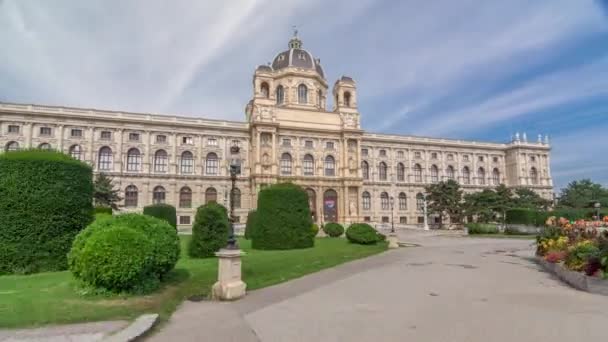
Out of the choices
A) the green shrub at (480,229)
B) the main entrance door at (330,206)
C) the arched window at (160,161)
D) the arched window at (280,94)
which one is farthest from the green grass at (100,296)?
the arched window at (280,94)

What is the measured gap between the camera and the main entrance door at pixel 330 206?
52125 millimetres

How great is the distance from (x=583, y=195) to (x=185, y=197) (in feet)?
231

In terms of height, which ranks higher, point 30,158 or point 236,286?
point 30,158

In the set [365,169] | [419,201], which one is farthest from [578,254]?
[419,201]

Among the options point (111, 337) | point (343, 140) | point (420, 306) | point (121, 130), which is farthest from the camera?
point (343, 140)

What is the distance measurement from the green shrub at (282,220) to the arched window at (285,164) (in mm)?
33628

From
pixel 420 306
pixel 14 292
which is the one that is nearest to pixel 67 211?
pixel 14 292

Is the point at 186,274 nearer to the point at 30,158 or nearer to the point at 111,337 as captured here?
the point at 111,337

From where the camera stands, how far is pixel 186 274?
9984mm

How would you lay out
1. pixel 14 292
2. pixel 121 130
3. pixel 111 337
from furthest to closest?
pixel 121 130
pixel 14 292
pixel 111 337

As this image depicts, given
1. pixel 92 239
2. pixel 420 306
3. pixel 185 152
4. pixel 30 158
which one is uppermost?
pixel 185 152

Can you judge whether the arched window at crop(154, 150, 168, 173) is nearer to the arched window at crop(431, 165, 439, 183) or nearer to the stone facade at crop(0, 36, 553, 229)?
the stone facade at crop(0, 36, 553, 229)

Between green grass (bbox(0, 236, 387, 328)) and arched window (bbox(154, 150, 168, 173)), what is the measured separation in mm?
39793

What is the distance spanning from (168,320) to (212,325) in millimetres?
886
